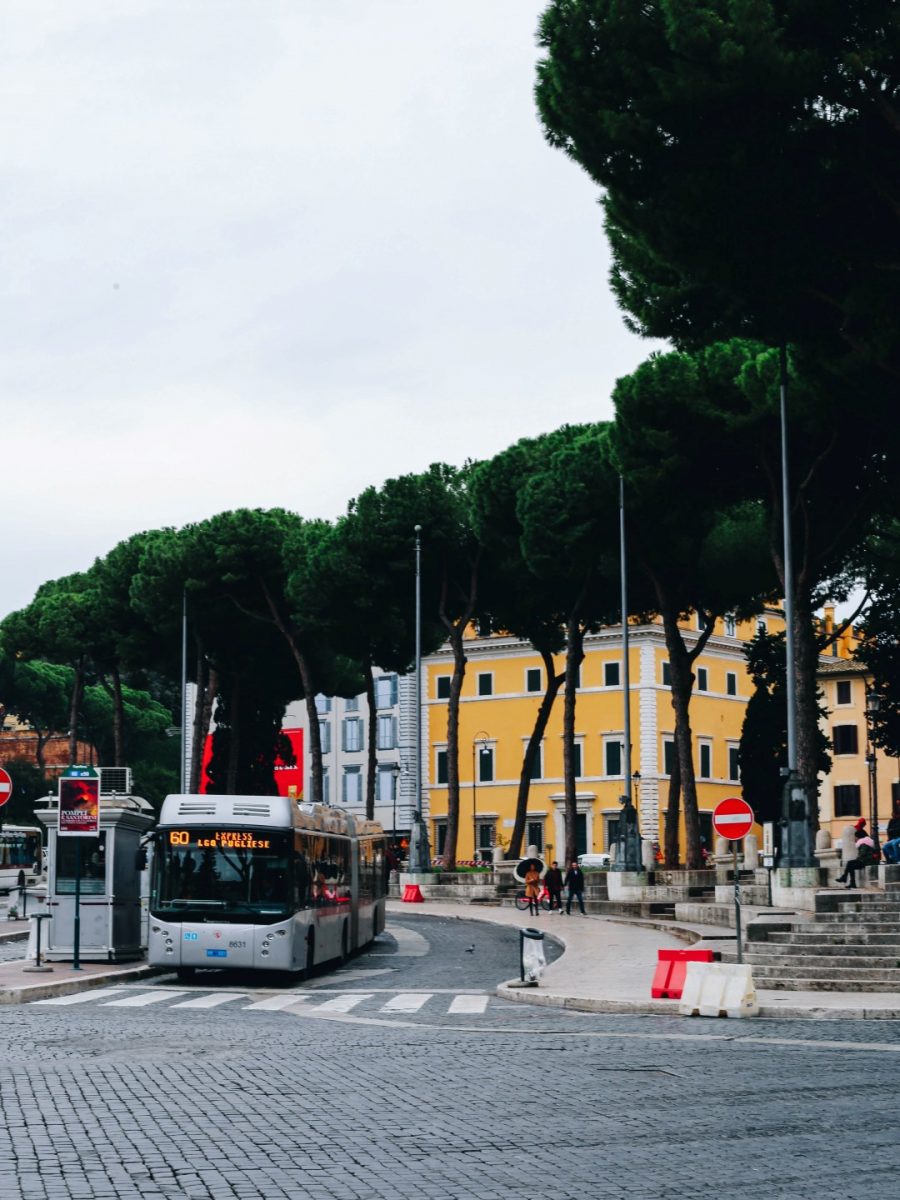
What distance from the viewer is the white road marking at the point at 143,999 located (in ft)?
66.8

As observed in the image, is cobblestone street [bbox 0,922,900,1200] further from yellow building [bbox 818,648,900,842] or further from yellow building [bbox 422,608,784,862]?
yellow building [bbox 818,648,900,842]

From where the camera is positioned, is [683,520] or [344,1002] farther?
[683,520]

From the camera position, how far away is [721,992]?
1903cm

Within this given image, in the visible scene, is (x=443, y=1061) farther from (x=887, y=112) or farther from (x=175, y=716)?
(x=175, y=716)

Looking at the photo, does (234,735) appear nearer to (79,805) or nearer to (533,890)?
(533,890)

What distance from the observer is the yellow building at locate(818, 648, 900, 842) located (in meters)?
88.9

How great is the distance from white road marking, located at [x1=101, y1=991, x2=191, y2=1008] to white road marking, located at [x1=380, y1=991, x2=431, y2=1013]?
2697 mm

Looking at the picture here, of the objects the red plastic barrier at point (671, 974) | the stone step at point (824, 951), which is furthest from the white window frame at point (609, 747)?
the red plastic barrier at point (671, 974)

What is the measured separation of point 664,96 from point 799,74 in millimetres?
1855

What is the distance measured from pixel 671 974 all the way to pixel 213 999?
559 cm

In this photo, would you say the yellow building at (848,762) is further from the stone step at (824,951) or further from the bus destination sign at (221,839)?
the bus destination sign at (221,839)

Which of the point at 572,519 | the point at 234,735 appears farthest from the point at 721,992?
the point at 234,735

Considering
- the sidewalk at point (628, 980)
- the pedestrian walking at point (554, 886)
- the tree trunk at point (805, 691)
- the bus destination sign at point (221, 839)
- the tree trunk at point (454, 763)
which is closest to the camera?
the sidewalk at point (628, 980)

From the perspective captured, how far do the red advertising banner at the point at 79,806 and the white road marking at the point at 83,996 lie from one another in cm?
228
